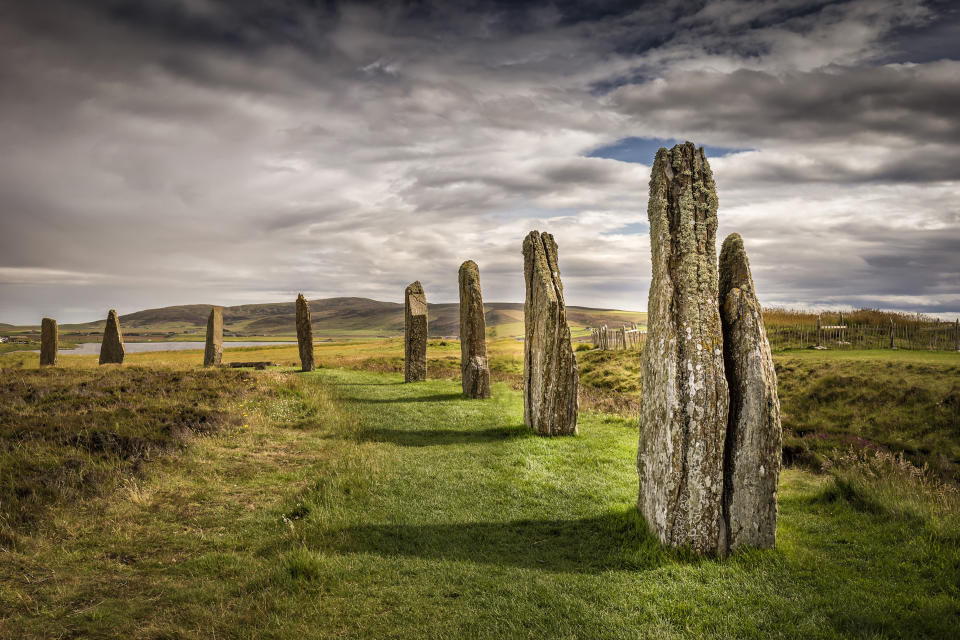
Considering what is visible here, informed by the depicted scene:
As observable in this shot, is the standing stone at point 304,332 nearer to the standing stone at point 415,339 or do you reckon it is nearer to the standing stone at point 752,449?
the standing stone at point 415,339

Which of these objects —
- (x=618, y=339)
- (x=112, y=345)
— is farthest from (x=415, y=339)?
(x=618, y=339)

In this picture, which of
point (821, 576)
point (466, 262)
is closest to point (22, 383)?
point (466, 262)

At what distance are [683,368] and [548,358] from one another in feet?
21.2

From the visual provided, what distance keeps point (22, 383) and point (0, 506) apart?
526 inches

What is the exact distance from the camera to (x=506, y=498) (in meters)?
8.86

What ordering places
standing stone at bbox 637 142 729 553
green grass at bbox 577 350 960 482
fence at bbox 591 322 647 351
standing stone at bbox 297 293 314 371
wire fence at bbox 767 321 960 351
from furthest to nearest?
1. fence at bbox 591 322 647 351
2. standing stone at bbox 297 293 314 371
3. wire fence at bbox 767 321 960 351
4. green grass at bbox 577 350 960 482
5. standing stone at bbox 637 142 729 553

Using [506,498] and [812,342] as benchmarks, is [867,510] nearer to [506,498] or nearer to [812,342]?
[506,498]

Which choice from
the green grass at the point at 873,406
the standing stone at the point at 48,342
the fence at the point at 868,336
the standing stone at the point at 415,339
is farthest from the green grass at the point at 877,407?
the standing stone at the point at 48,342

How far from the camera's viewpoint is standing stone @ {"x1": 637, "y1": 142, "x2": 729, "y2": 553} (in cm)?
641

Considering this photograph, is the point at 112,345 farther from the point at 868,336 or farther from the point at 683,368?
the point at 868,336

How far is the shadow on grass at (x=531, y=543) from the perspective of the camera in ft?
21.4

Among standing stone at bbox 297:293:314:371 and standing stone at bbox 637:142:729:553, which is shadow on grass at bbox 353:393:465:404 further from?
standing stone at bbox 637:142:729:553

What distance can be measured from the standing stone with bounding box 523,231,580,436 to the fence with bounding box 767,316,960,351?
1356 cm

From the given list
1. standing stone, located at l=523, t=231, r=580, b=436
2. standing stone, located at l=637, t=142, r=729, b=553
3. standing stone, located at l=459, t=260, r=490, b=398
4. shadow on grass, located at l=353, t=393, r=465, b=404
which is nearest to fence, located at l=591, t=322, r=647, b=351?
standing stone, located at l=459, t=260, r=490, b=398
